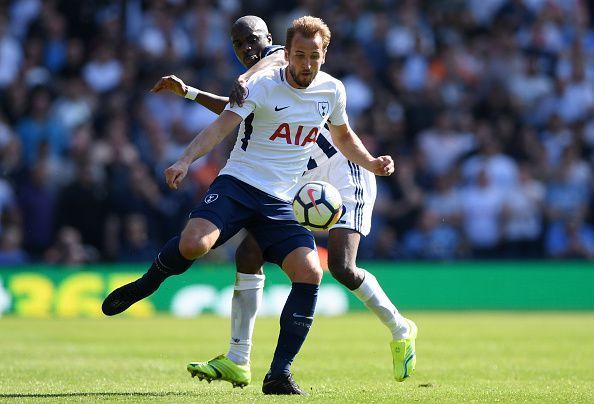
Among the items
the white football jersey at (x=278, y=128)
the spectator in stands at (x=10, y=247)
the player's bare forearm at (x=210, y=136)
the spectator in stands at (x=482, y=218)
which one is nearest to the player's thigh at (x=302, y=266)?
the white football jersey at (x=278, y=128)

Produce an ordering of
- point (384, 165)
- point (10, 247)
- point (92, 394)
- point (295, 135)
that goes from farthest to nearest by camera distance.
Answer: point (10, 247)
point (384, 165)
point (295, 135)
point (92, 394)

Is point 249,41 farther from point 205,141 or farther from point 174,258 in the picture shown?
point 174,258

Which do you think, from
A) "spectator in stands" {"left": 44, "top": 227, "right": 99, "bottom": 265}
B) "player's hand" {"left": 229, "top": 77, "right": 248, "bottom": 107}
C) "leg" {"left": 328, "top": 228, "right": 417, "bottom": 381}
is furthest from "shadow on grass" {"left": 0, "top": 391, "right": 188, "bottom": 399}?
"spectator in stands" {"left": 44, "top": 227, "right": 99, "bottom": 265}

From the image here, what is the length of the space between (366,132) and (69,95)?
511cm

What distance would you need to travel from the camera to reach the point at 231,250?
18.2 meters

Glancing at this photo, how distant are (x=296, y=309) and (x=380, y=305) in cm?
124

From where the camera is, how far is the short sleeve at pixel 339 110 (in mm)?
7809

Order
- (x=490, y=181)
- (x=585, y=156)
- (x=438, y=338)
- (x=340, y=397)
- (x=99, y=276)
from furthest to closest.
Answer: (x=585, y=156), (x=490, y=181), (x=99, y=276), (x=438, y=338), (x=340, y=397)

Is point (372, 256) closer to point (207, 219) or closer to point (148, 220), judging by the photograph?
point (148, 220)

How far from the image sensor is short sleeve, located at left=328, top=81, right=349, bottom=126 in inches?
307

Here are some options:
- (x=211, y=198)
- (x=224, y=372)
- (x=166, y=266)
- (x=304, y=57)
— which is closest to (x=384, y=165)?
(x=304, y=57)

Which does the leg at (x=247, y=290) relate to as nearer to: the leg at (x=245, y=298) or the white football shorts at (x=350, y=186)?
the leg at (x=245, y=298)

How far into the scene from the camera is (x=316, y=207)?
7.57 m

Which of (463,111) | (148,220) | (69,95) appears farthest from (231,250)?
(463,111)
